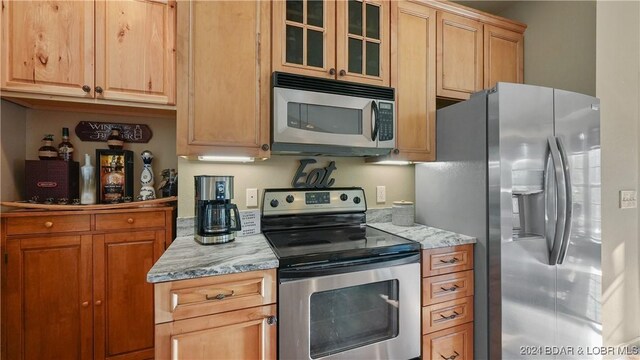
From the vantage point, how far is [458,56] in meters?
1.98

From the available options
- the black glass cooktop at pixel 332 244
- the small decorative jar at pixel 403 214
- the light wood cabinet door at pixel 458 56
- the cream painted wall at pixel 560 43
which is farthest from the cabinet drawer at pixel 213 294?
the cream painted wall at pixel 560 43

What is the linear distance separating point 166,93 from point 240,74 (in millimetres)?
495

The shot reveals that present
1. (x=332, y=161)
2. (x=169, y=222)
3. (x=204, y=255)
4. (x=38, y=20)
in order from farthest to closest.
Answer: (x=332, y=161)
(x=169, y=222)
(x=38, y=20)
(x=204, y=255)

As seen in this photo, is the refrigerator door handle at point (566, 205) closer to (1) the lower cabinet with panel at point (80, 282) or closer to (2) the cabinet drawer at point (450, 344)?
(2) the cabinet drawer at point (450, 344)

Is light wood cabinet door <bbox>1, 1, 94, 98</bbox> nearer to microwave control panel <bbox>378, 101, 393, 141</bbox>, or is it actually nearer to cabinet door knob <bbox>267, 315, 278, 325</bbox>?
cabinet door knob <bbox>267, 315, 278, 325</bbox>

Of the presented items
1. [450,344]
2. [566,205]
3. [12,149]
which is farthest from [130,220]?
[566,205]

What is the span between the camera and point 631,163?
197 centimetres

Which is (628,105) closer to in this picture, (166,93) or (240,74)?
(240,74)

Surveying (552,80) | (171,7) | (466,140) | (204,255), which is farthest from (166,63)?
(552,80)

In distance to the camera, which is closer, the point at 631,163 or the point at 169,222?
the point at 169,222

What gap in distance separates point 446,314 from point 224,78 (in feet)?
5.90

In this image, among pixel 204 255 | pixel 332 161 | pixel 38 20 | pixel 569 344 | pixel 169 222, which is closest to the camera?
pixel 204 255

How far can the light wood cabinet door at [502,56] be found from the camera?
207 centimetres

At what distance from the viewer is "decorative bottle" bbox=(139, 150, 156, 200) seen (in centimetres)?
179
